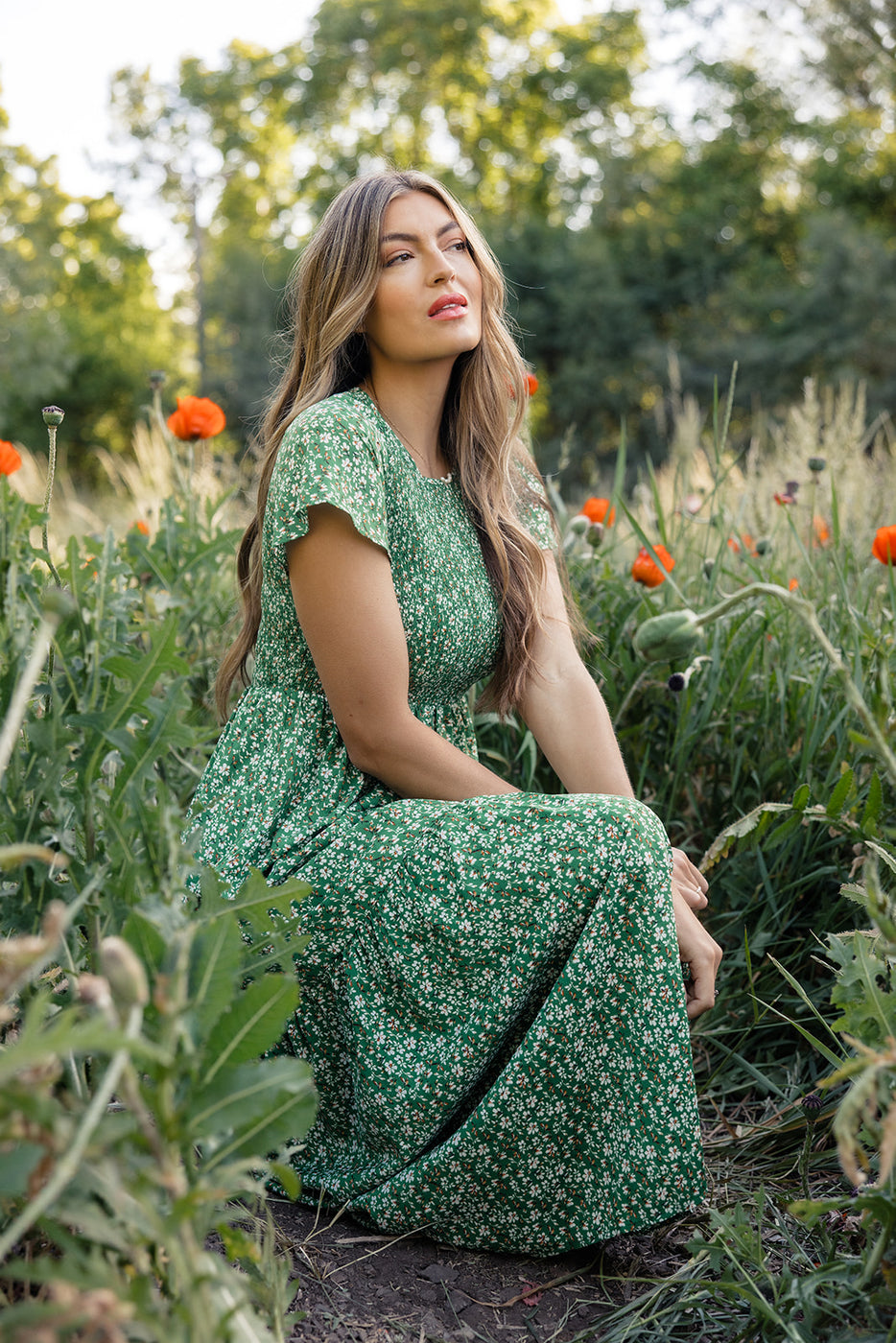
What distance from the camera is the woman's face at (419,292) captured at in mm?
1797

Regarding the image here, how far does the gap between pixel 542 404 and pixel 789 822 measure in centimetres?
1690

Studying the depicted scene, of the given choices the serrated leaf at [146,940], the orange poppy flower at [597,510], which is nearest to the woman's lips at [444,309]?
the orange poppy flower at [597,510]

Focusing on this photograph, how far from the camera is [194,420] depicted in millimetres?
2531

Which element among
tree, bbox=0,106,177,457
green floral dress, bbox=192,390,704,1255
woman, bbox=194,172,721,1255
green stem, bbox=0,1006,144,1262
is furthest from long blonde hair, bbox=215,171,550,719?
tree, bbox=0,106,177,457

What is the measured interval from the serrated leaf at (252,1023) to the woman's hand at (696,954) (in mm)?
790

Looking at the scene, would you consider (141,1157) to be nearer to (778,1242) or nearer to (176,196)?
(778,1242)

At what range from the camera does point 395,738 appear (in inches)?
60.9

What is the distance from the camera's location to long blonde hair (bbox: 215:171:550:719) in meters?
1.81

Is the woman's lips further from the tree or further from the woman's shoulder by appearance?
the tree

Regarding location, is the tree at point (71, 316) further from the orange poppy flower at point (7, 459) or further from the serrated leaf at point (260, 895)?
the serrated leaf at point (260, 895)

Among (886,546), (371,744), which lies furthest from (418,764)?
(886,546)

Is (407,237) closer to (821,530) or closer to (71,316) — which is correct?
(821,530)

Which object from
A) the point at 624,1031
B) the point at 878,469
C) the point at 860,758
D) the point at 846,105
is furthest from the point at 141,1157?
the point at 846,105

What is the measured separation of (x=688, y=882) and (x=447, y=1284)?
61cm
